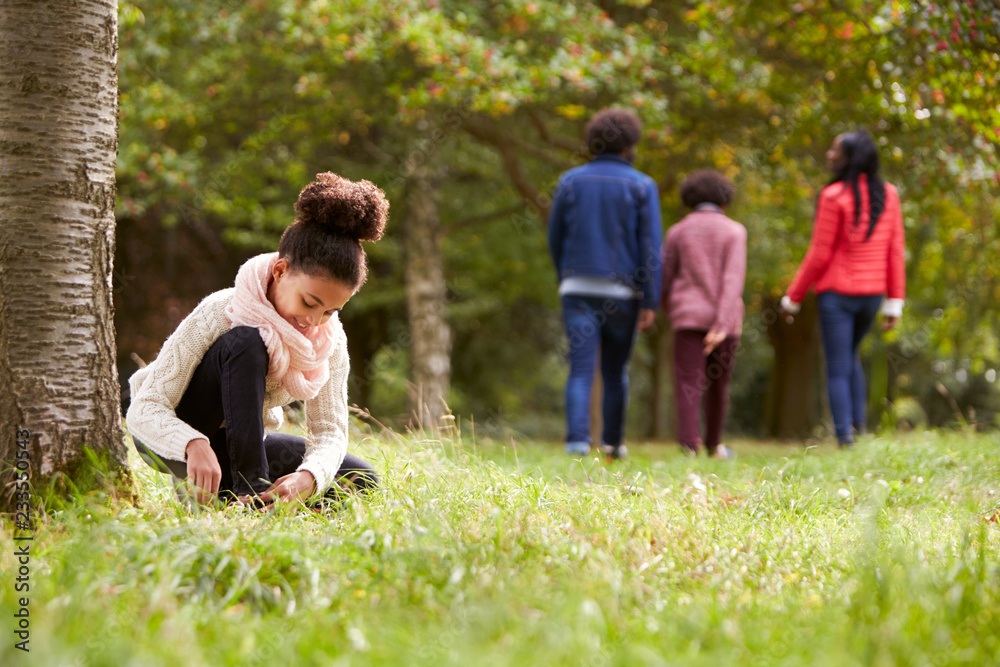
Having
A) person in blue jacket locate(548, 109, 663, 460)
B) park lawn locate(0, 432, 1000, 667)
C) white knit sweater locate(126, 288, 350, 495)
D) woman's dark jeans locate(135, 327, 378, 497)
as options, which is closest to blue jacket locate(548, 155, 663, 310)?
person in blue jacket locate(548, 109, 663, 460)

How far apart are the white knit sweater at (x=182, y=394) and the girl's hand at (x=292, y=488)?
29 mm

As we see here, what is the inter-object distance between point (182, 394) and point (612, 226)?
3.24 meters

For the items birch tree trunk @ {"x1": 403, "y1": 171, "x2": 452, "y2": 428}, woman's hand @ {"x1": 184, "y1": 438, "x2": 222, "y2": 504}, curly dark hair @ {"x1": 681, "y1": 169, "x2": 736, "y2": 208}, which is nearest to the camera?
woman's hand @ {"x1": 184, "y1": 438, "x2": 222, "y2": 504}

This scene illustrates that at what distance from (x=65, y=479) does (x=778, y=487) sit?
261 cm

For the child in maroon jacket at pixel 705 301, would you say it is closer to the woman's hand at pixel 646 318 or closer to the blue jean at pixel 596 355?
the woman's hand at pixel 646 318

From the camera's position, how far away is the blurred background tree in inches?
285

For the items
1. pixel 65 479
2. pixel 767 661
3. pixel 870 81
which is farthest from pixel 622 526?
pixel 870 81

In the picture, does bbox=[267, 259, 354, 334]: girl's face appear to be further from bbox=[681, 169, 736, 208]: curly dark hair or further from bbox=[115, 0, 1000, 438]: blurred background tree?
bbox=[681, 169, 736, 208]: curly dark hair

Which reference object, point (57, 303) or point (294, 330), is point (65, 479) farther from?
point (294, 330)

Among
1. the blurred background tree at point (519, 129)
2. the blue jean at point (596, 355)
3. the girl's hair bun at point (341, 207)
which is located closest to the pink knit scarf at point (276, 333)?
the girl's hair bun at point (341, 207)

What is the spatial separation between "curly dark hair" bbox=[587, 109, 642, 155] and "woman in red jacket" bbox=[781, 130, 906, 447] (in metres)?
1.37

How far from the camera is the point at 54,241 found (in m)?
2.79

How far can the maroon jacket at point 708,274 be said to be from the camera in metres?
5.61

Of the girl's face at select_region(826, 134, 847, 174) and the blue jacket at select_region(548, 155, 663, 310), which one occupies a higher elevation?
the girl's face at select_region(826, 134, 847, 174)
